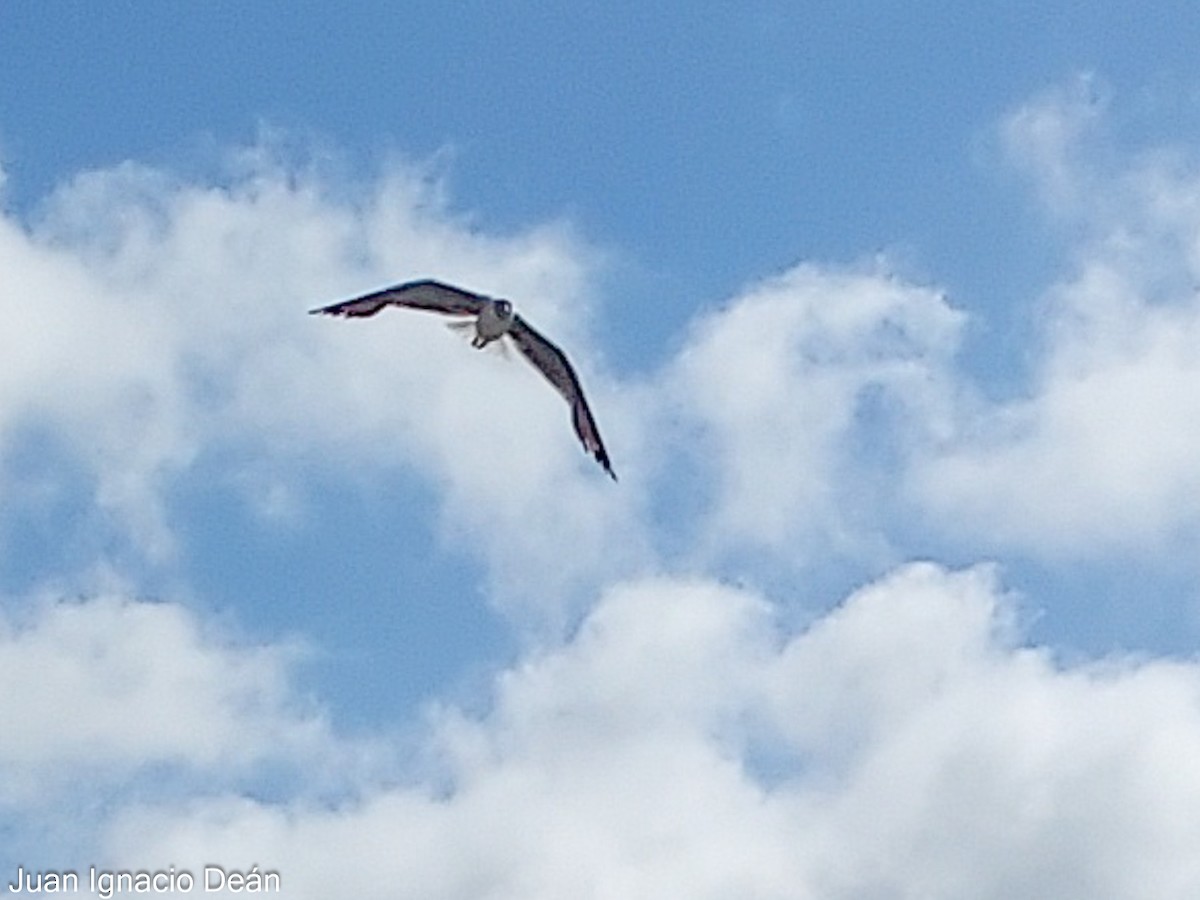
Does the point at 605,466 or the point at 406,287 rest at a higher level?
the point at 406,287

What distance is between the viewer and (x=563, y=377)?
70000 millimetres

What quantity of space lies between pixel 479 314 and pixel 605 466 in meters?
6.81

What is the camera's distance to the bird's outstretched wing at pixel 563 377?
68.9 m

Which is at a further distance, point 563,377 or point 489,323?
point 563,377

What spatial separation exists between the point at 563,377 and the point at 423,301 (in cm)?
583

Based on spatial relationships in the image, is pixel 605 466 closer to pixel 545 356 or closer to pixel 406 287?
pixel 545 356

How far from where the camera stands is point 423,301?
67.6m

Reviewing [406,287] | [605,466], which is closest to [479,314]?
[406,287]

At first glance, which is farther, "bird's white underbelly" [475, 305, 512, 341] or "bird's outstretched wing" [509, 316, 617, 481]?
"bird's outstretched wing" [509, 316, 617, 481]

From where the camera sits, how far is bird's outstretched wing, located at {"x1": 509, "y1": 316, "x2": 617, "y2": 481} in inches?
2714

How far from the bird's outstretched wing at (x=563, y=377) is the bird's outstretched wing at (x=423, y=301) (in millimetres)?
2153

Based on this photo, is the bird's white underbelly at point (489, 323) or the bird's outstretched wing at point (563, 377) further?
the bird's outstretched wing at point (563, 377)

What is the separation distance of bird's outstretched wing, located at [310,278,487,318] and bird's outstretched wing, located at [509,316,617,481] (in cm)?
215

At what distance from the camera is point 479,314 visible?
6731 cm
